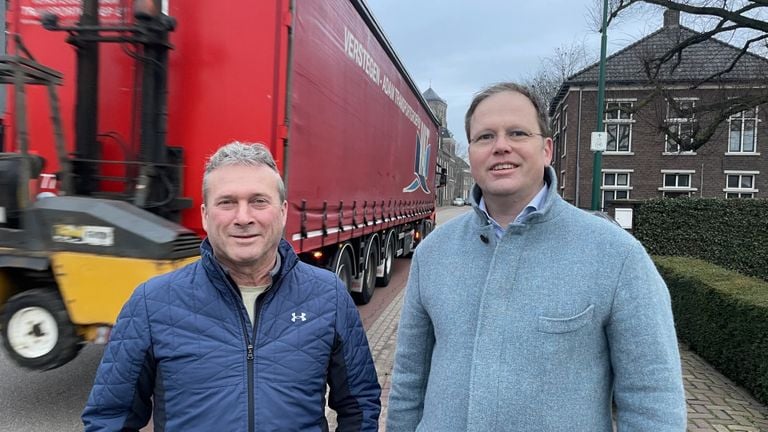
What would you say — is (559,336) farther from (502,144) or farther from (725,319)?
(725,319)

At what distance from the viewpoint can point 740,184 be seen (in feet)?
83.9

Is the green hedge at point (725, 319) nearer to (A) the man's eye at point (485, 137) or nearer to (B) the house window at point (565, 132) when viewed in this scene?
(A) the man's eye at point (485, 137)

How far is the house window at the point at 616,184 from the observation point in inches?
1041

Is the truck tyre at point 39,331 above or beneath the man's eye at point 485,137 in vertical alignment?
beneath

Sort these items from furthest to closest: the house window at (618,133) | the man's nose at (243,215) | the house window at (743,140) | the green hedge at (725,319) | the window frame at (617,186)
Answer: the house window at (618,133) → the window frame at (617,186) → the house window at (743,140) → the green hedge at (725,319) → the man's nose at (243,215)

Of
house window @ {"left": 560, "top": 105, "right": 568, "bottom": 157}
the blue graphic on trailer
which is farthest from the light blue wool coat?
house window @ {"left": 560, "top": 105, "right": 568, "bottom": 157}

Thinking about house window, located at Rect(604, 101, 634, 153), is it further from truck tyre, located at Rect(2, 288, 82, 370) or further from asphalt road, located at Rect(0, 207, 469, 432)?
truck tyre, located at Rect(2, 288, 82, 370)

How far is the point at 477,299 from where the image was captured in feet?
4.91

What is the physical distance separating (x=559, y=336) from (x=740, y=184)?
29.4 meters

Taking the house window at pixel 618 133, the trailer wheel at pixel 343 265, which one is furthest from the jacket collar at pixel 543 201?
the house window at pixel 618 133

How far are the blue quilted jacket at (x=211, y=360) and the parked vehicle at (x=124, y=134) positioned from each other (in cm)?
204

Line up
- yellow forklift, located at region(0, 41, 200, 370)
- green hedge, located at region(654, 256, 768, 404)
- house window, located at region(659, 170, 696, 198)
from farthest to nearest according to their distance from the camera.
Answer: house window, located at region(659, 170, 696, 198) < green hedge, located at region(654, 256, 768, 404) < yellow forklift, located at region(0, 41, 200, 370)

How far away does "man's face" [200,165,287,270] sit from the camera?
1622 millimetres

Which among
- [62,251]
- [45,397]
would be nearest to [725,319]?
[62,251]
